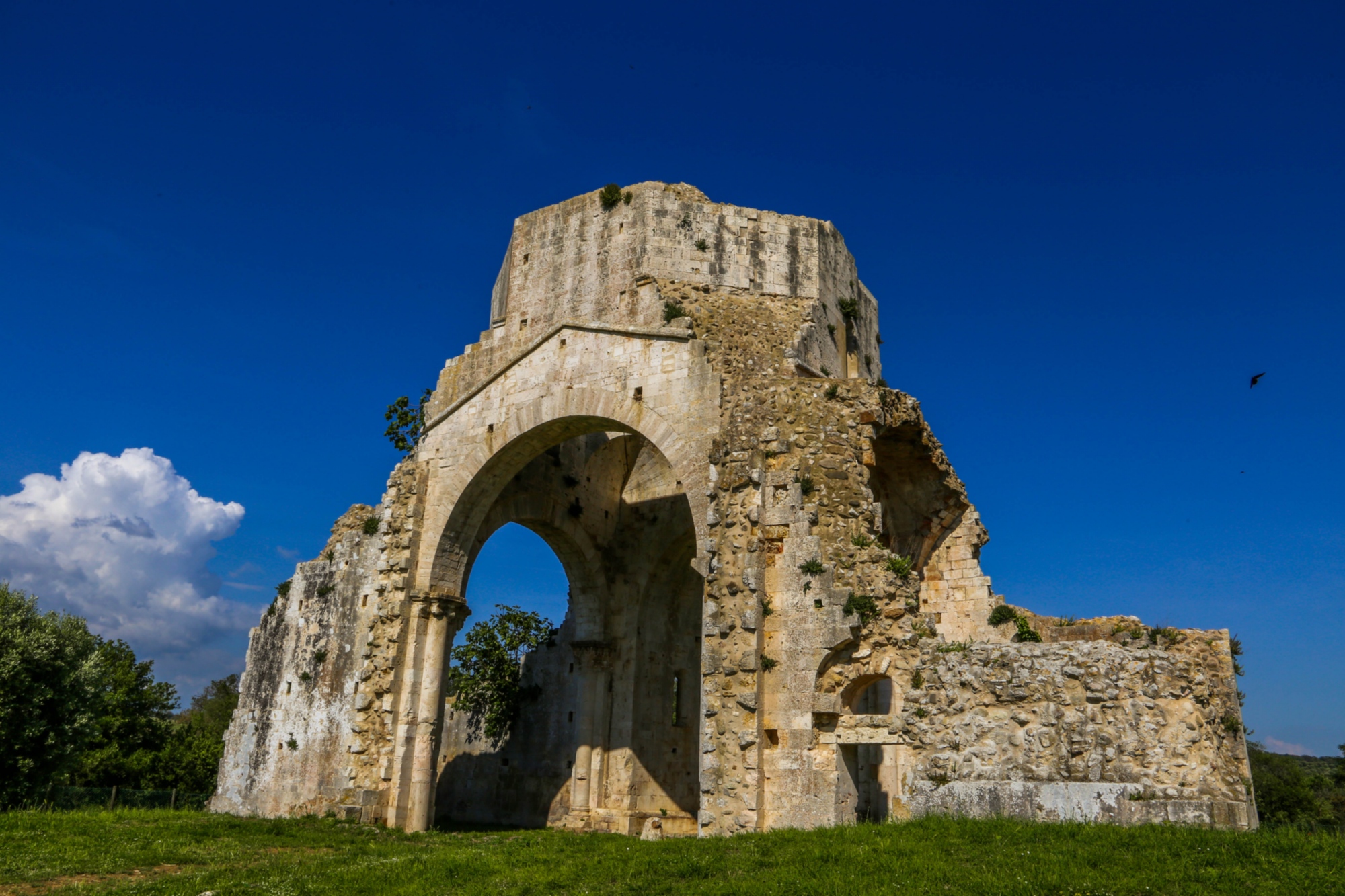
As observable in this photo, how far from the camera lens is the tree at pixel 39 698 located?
16156mm

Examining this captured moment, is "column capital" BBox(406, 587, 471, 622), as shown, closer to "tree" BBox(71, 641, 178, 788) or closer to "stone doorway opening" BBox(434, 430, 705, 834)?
"stone doorway opening" BBox(434, 430, 705, 834)

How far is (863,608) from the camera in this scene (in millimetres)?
12531

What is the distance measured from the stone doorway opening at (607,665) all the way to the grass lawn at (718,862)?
7132 millimetres

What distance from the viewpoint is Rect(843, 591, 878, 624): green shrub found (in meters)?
12.5

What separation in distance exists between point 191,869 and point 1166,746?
10.5m

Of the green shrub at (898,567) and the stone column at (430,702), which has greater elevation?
the green shrub at (898,567)

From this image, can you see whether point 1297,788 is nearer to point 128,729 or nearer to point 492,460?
point 492,460

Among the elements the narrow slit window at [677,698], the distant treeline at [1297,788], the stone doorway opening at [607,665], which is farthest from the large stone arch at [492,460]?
the distant treeline at [1297,788]

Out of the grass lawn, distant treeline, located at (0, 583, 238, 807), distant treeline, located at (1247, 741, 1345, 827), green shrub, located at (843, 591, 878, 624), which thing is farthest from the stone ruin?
distant treeline, located at (1247, 741, 1345, 827)

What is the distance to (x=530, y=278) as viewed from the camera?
1898 centimetres

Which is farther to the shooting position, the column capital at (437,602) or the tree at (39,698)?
the column capital at (437,602)

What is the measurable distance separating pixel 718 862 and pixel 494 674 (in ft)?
46.2

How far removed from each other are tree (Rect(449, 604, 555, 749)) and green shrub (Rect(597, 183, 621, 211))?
32.7 feet

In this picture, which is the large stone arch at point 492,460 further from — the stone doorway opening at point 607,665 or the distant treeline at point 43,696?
the distant treeline at point 43,696
